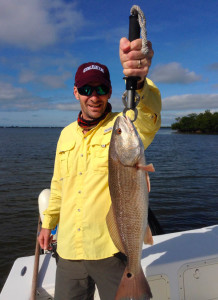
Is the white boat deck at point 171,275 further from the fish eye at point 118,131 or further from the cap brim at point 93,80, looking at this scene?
the cap brim at point 93,80

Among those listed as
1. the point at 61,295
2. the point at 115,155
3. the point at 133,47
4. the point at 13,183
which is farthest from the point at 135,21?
the point at 13,183

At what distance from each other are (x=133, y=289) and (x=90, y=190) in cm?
96

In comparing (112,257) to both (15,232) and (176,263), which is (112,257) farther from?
(15,232)

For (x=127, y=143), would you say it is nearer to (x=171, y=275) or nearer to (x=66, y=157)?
(x=66, y=157)

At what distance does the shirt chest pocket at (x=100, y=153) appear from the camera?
2.67 meters

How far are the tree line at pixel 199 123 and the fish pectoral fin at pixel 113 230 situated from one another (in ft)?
367

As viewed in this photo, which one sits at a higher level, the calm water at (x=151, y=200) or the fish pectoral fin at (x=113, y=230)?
the fish pectoral fin at (x=113, y=230)

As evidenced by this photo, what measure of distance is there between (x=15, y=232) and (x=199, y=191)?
10502 mm

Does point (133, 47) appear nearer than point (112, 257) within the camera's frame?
Yes

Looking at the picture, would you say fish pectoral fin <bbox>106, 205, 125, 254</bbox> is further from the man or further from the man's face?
the man's face

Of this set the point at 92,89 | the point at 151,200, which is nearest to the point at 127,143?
the point at 92,89

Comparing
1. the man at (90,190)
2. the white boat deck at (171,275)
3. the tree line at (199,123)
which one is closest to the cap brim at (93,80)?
the man at (90,190)

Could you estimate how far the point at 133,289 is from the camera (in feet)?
7.39

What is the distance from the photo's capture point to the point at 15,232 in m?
9.74
